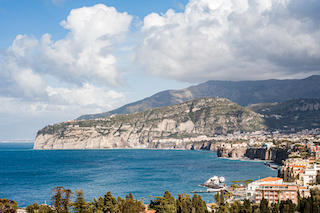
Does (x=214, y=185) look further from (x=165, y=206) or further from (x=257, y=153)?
(x=257, y=153)

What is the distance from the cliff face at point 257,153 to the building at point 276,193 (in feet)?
260

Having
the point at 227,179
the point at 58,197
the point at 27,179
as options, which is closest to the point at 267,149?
the point at 227,179

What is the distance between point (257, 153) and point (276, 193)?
378 ft

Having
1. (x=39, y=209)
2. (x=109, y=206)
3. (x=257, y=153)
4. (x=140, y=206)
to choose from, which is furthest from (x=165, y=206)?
(x=257, y=153)

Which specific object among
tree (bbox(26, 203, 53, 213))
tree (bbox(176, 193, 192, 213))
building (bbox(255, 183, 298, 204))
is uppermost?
building (bbox(255, 183, 298, 204))

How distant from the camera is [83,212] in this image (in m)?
48.2

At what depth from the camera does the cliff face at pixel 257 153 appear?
14212cm

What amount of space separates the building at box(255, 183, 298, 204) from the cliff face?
79205mm

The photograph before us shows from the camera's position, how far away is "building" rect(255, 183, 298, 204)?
58.3m

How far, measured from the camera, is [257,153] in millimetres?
170250

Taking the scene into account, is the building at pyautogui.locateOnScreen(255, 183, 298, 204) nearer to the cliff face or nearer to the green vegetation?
the green vegetation

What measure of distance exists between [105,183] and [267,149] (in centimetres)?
9466

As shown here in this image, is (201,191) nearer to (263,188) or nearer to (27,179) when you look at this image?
(263,188)

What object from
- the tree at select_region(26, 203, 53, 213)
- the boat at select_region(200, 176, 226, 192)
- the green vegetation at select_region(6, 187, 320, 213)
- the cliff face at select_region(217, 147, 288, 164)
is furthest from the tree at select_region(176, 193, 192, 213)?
the cliff face at select_region(217, 147, 288, 164)
